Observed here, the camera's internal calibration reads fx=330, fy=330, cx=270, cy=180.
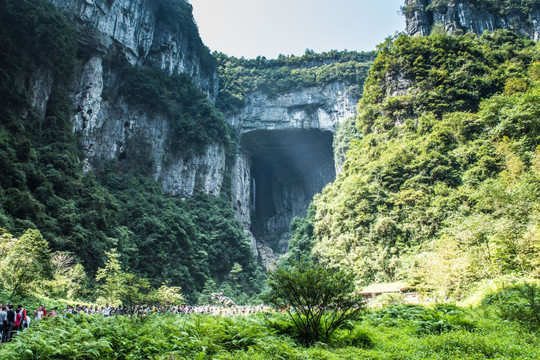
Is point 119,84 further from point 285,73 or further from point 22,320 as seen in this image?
point 22,320

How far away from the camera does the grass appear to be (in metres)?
5.45

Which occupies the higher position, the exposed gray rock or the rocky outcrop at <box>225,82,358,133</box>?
the rocky outcrop at <box>225,82,358,133</box>

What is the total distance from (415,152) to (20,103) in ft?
102

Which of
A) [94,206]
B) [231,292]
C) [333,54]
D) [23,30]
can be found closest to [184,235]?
[231,292]

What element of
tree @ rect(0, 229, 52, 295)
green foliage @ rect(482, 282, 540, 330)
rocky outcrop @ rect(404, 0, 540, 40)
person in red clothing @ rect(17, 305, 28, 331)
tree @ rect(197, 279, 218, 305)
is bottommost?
tree @ rect(197, 279, 218, 305)

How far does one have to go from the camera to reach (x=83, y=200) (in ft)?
84.1

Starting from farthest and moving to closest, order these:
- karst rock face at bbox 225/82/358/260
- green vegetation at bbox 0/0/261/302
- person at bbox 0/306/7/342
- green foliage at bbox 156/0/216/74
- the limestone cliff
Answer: karst rock face at bbox 225/82/358/260 < green foliage at bbox 156/0/216/74 < the limestone cliff < green vegetation at bbox 0/0/261/302 < person at bbox 0/306/7/342

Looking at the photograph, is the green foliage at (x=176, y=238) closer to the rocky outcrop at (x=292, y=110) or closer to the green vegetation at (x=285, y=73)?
the rocky outcrop at (x=292, y=110)

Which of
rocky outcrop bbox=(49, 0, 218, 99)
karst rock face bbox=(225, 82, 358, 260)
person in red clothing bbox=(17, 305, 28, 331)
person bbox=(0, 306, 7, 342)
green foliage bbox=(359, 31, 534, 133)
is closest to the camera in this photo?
person bbox=(0, 306, 7, 342)

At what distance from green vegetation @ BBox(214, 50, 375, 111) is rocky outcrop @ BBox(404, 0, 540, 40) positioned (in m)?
12.3

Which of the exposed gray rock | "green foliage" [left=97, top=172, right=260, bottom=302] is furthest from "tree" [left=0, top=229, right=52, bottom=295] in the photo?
the exposed gray rock

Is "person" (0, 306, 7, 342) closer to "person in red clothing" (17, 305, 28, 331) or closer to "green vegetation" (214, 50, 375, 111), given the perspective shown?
"person in red clothing" (17, 305, 28, 331)

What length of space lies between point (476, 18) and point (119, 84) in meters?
45.1

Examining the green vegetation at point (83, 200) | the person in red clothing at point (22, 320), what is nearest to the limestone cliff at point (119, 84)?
the green vegetation at point (83, 200)
